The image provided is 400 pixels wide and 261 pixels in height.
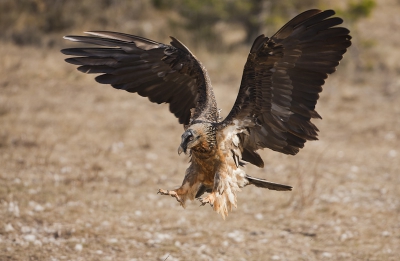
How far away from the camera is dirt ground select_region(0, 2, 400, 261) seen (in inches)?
250

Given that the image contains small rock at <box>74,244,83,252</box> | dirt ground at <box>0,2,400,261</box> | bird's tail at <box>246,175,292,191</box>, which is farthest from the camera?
dirt ground at <box>0,2,400,261</box>

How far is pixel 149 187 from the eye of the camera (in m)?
8.33

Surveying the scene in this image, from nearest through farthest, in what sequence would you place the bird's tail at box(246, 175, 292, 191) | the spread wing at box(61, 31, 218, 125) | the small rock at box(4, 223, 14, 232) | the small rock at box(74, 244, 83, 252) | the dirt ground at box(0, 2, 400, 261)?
the bird's tail at box(246, 175, 292, 191) < the spread wing at box(61, 31, 218, 125) < the small rock at box(74, 244, 83, 252) < the small rock at box(4, 223, 14, 232) < the dirt ground at box(0, 2, 400, 261)

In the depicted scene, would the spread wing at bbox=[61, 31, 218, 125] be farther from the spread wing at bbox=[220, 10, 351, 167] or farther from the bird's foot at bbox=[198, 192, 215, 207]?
the bird's foot at bbox=[198, 192, 215, 207]

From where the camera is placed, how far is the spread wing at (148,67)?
5.76 m

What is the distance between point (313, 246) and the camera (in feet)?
22.1

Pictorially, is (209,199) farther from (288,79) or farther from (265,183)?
(288,79)

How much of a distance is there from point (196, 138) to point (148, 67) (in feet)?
4.85

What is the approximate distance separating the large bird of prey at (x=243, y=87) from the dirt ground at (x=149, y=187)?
119 cm

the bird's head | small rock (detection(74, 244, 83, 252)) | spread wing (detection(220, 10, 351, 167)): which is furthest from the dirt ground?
spread wing (detection(220, 10, 351, 167))

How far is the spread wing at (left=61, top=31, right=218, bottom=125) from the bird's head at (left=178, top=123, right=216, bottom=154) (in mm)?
636

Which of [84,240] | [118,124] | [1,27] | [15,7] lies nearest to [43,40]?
[1,27]

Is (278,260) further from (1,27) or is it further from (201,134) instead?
(1,27)

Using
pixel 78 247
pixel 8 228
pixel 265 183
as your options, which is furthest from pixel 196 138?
pixel 8 228
